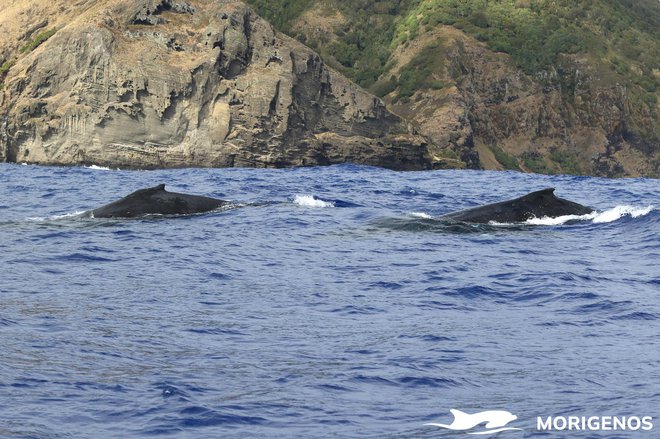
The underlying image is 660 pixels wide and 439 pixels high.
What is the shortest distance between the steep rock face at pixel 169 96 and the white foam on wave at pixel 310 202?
31717 mm

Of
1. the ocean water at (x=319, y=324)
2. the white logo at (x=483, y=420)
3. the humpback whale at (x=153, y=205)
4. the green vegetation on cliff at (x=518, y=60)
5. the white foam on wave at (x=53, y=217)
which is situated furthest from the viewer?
the green vegetation on cliff at (x=518, y=60)

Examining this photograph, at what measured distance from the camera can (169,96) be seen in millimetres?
58500

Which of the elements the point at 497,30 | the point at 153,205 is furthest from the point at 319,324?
the point at 497,30

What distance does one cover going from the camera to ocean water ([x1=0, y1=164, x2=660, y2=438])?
360 inches

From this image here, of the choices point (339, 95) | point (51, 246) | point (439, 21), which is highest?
point (439, 21)

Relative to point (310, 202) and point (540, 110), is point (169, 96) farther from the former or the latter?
point (540, 110)

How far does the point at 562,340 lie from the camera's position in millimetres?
11844

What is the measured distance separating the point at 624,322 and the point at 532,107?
277 feet

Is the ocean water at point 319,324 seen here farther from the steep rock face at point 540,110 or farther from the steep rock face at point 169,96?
the steep rock face at point 540,110

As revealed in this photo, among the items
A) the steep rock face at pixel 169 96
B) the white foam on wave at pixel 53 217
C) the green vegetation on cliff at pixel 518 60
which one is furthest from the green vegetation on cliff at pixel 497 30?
the white foam on wave at pixel 53 217

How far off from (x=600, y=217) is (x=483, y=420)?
15.4 metres

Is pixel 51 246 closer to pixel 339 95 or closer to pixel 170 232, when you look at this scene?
pixel 170 232

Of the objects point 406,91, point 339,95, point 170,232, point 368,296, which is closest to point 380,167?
point 339,95

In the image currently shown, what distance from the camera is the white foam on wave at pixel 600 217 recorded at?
22.4 metres
